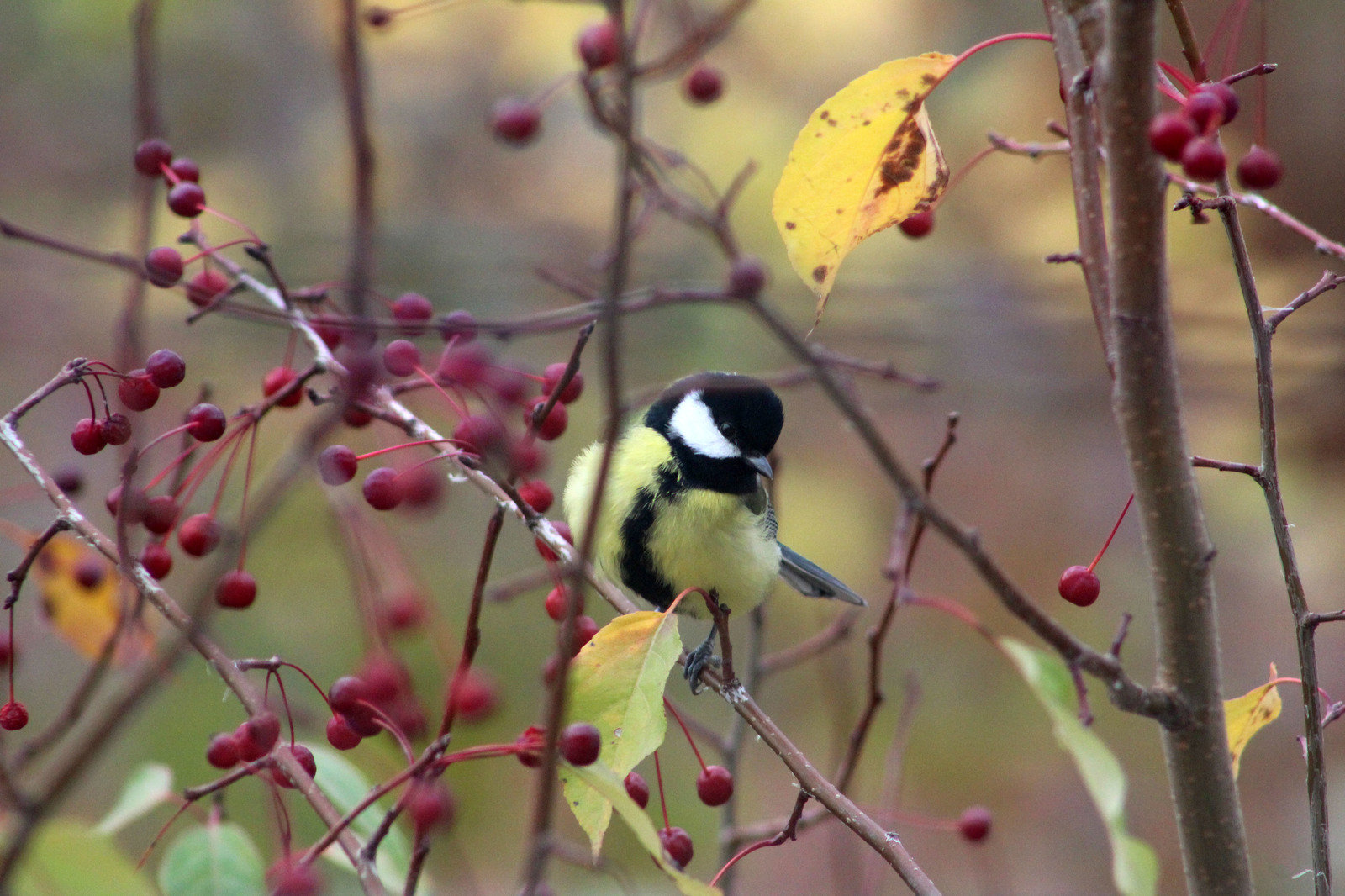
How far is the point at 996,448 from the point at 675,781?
159 cm

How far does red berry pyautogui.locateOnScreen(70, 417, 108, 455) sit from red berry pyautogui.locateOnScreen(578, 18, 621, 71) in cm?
68

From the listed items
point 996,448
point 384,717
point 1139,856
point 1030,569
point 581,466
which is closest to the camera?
point 1139,856

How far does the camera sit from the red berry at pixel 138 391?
1.17 meters

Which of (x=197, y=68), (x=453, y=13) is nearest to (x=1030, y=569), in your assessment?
(x=453, y=13)

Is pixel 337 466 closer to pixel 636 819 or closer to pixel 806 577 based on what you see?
pixel 636 819

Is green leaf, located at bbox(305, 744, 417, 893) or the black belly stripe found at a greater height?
the black belly stripe

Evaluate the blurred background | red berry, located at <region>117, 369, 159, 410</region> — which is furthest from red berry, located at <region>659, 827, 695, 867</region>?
the blurred background

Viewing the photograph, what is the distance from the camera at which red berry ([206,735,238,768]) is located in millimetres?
1242

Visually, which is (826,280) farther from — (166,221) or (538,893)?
(166,221)

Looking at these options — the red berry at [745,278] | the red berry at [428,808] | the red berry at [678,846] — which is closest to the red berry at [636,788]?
the red berry at [678,846]

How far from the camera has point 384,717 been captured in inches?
42.2

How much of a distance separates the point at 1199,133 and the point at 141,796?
1.22 m

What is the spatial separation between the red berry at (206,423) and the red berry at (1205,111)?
93 cm

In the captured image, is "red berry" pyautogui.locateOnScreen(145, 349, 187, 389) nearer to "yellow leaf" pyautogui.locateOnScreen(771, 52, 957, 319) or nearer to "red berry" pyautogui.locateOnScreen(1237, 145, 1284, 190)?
"yellow leaf" pyautogui.locateOnScreen(771, 52, 957, 319)
